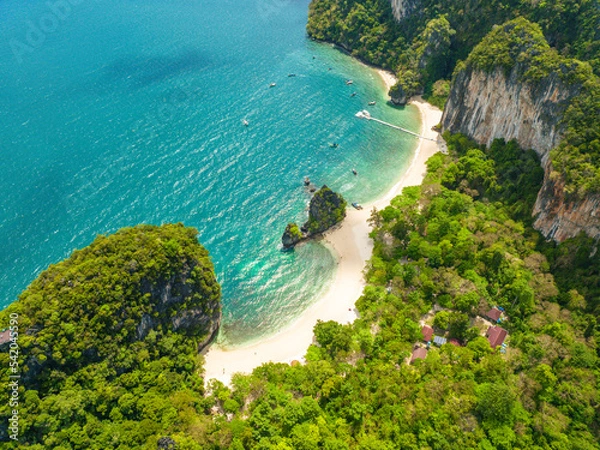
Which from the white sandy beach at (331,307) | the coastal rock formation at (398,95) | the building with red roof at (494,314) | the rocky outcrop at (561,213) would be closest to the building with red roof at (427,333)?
the building with red roof at (494,314)

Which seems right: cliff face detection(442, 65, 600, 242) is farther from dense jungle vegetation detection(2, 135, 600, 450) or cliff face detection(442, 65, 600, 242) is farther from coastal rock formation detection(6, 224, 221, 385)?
coastal rock formation detection(6, 224, 221, 385)

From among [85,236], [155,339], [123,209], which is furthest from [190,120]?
[155,339]

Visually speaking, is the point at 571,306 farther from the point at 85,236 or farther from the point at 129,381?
the point at 85,236

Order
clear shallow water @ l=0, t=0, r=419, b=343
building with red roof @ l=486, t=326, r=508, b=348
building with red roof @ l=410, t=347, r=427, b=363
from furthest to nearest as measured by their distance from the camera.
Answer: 1. clear shallow water @ l=0, t=0, r=419, b=343
2. building with red roof @ l=486, t=326, r=508, b=348
3. building with red roof @ l=410, t=347, r=427, b=363

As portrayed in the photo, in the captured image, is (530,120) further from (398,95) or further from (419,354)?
(419,354)

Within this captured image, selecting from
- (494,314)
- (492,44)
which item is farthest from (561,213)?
(492,44)

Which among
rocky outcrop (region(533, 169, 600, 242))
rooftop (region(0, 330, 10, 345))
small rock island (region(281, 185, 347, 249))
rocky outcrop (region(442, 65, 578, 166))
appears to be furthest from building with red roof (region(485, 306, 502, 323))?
rooftop (region(0, 330, 10, 345))
